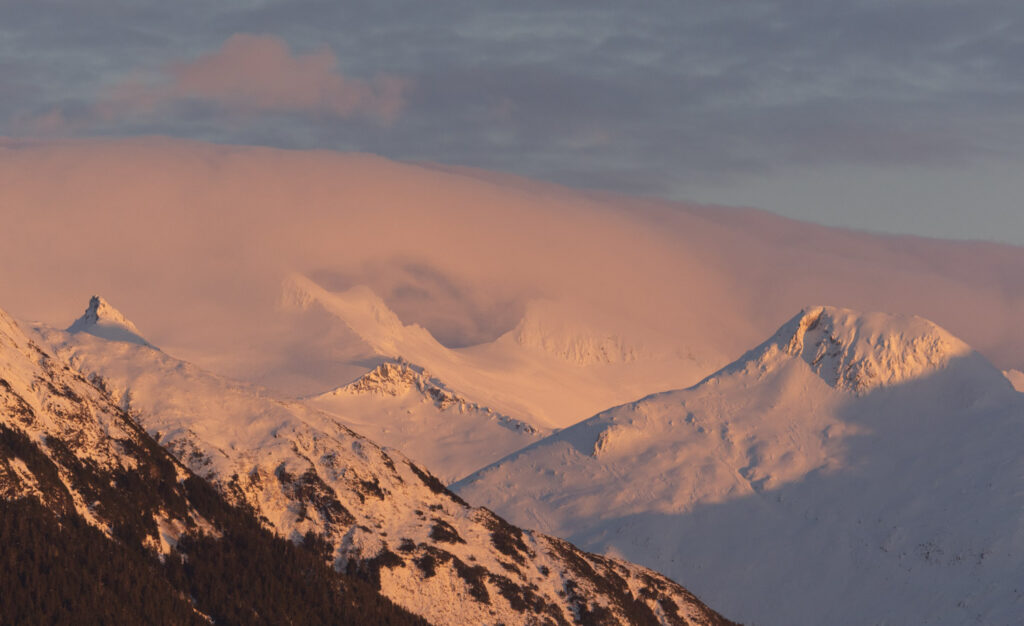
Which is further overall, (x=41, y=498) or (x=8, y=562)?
(x=41, y=498)

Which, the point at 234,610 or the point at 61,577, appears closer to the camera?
the point at 61,577

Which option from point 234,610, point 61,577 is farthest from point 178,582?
point 61,577

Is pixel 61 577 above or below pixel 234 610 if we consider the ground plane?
above

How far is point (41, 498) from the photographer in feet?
626

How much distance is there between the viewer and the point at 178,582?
643 feet

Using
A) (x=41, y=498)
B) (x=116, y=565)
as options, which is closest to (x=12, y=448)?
(x=41, y=498)

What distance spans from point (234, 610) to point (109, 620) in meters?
22.1

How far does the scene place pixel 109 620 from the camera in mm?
178000

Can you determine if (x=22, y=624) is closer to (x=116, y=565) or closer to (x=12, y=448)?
(x=116, y=565)

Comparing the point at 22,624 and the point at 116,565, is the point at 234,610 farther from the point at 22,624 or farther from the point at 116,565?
the point at 22,624

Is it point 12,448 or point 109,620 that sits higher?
point 12,448

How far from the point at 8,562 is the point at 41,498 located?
13.5 m

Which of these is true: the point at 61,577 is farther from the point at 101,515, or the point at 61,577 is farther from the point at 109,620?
the point at 101,515

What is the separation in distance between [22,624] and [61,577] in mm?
8581
